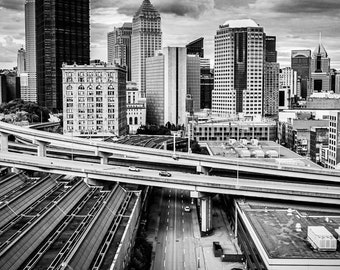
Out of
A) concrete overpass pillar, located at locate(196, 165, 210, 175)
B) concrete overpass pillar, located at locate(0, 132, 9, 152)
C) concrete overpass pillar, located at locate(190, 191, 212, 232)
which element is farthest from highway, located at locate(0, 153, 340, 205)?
concrete overpass pillar, located at locate(0, 132, 9, 152)

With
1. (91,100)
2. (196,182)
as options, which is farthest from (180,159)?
(91,100)

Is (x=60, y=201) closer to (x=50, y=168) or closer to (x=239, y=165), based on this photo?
(x=50, y=168)

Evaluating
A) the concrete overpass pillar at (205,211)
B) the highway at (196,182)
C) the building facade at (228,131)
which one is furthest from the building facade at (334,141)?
the building facade at (228,131)

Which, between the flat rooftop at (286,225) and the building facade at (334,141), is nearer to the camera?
the flat rooftop at (286,225)

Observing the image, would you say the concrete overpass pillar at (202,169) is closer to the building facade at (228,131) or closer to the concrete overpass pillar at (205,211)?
the concrete overpass pillar at (205,211)

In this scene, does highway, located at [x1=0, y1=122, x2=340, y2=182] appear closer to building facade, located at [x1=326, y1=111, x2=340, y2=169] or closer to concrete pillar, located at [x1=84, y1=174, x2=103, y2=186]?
concrete pillar, located at [x1=84, y1=174, x2=103, y2=186]
